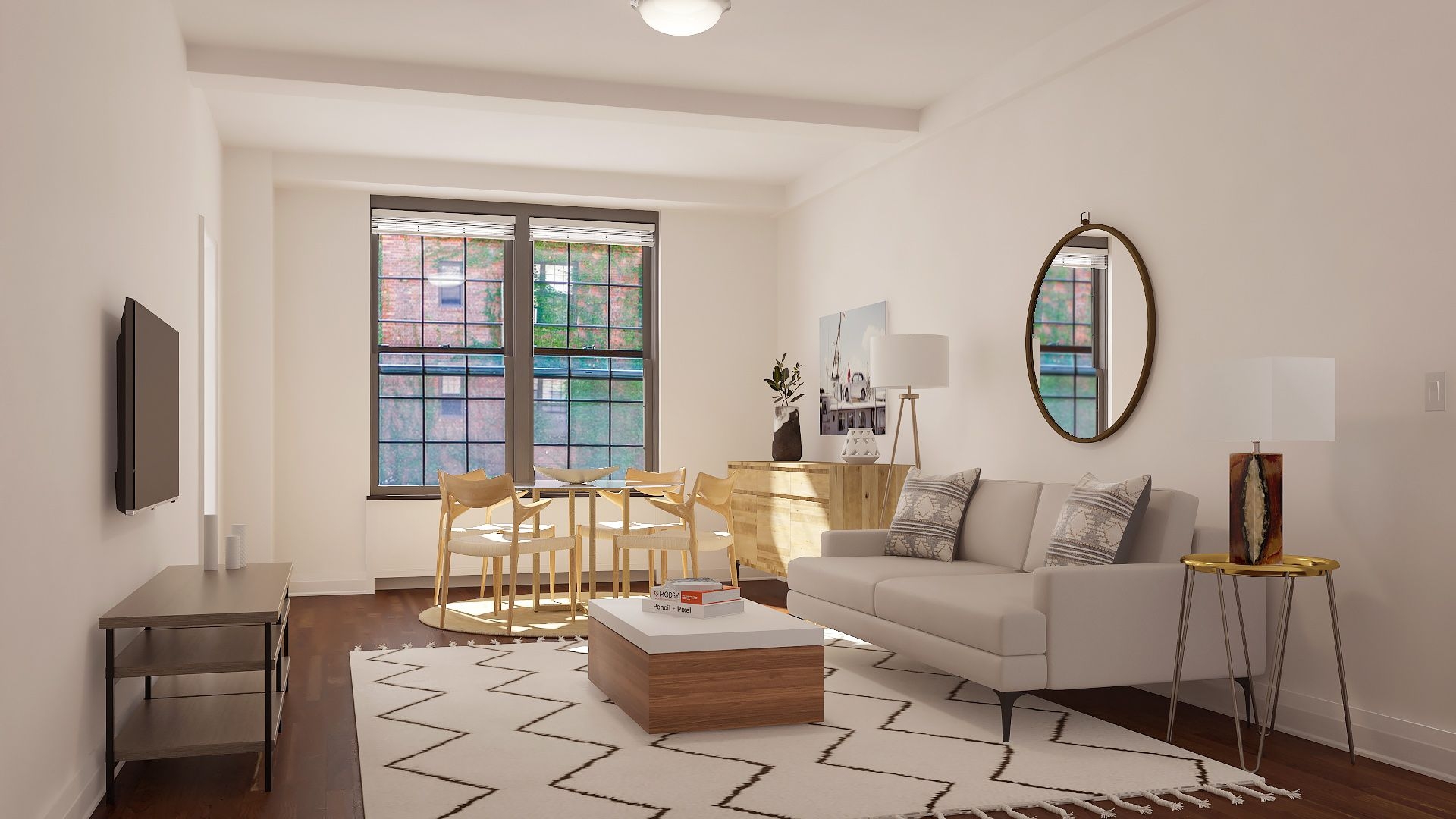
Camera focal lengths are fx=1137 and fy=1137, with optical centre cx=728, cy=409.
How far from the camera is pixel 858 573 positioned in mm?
5047

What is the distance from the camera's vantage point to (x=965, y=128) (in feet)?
20.7

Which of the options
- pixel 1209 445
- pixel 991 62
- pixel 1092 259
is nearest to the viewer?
pixel 1209 445

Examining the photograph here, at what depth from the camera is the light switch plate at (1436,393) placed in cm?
359

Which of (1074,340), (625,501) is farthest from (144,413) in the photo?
(1074,340)

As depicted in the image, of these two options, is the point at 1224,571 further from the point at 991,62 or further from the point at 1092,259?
the point at 991,62

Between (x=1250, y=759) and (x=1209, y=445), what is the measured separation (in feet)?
4.31

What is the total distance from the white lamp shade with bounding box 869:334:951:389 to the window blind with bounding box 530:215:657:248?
123 inches

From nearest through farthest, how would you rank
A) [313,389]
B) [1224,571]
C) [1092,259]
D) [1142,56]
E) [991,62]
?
[1224,571], [1142,56], [1092,259], [991,62], [313,389]

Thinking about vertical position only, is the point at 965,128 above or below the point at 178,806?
above

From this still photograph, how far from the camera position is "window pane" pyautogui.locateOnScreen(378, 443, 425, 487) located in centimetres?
819

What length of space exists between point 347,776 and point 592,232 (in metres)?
5.65

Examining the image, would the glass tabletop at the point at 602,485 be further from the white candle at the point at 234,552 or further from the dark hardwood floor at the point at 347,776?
the white candle at the point at 234,552

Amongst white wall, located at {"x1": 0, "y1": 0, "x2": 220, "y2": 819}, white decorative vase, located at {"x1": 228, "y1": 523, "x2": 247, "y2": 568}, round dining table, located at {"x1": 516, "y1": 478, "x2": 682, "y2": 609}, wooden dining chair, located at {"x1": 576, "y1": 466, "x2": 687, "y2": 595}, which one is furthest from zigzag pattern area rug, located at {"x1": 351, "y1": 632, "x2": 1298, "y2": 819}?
wooden dining chair, located at {"x1": 576, "y1": 466, "x2": 687, "y2": 595}

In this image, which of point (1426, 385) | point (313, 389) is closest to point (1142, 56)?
point (1426, 385)
